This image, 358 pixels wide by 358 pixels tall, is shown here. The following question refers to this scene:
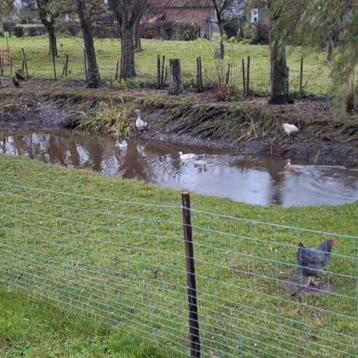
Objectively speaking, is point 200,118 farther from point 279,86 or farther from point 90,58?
point 90,58

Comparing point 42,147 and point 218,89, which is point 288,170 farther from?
point 42,147

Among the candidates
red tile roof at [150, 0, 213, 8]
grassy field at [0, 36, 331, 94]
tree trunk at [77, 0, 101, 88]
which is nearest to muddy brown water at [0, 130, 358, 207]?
grassy field at [0, 36, 331, 94]

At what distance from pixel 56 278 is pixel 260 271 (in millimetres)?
1981

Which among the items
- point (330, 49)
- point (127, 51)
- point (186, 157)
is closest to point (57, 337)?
point (330, 49)

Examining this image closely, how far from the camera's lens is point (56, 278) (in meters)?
5.67

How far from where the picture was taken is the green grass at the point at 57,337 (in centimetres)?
438

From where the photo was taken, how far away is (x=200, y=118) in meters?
16.2

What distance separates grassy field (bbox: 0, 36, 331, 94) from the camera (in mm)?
18719

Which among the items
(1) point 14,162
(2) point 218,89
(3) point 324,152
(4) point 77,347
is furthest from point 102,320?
(2) point 218,89

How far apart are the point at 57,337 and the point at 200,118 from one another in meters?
12.0

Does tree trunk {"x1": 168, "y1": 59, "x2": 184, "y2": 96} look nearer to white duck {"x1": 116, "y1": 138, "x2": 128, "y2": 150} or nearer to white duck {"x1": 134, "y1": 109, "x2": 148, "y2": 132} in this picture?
white duck {"x1": 134, "y1": 109, "x2": 148, "y2": 132}

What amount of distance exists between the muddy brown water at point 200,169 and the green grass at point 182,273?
1.77 meters

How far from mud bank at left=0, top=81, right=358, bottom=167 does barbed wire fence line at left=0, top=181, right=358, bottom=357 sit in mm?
6502

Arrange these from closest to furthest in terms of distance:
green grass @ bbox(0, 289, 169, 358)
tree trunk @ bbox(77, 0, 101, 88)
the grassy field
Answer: green grass @ bbox(0, 289, 169, 358) < the grassy field < tree trunk @ bbox(77, 0, 101, 88)
